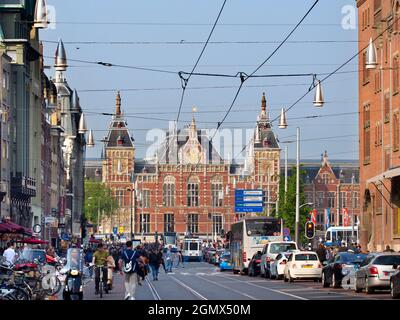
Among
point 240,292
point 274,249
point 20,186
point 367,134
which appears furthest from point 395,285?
point 20,186

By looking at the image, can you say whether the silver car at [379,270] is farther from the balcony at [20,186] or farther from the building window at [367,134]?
the balcony at [20,186]

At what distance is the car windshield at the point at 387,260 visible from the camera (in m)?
38.1

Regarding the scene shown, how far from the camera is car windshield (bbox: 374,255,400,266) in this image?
3809 cm

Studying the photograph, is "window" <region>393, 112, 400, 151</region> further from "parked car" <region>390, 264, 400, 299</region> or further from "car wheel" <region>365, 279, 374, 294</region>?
"parked car" <region>390, 264, 400, 299</region>

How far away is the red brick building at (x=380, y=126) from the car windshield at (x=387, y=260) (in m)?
20.7

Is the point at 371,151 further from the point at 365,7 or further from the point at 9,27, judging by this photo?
the point at 9,27

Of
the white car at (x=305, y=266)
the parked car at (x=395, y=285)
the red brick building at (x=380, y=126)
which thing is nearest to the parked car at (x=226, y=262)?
the red brick building at (x=380, y=126)

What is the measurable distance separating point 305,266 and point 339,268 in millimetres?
7824

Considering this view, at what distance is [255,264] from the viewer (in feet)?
228

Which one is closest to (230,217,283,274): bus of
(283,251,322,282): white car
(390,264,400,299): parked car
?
(283,251,322,282): white car

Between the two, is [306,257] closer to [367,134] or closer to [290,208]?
[367,134]

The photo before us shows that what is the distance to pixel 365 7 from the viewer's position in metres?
74.1

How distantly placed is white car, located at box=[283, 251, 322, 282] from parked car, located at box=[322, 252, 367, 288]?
5164mm

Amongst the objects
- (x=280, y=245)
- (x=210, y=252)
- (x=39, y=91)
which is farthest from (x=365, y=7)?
(x=210, y=252)
